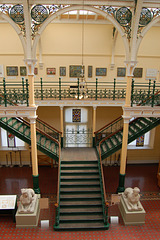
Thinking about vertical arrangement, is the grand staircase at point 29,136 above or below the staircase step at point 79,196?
above

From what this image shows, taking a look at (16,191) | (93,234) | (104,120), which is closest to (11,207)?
(16,191)

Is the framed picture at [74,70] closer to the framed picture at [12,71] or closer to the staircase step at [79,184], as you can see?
the framed picture at [12,71]

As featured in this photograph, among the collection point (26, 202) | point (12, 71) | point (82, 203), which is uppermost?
point (12, 71)

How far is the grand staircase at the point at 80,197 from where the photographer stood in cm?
733

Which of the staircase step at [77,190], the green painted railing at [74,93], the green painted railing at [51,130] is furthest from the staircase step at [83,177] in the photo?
the green painted railing at [74,93]

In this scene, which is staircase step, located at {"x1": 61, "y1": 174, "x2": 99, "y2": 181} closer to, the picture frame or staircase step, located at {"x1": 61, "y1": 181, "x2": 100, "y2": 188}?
staircase step, located at {"x1": 61, "y1": 181, "x2": 100, "y2": 188}

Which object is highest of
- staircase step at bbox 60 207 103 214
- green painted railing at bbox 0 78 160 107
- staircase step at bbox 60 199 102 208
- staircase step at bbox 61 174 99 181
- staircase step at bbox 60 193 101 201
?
green painted railing at bbox 0 78 160 107

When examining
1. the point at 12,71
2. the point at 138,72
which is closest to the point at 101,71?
the point at 138,72

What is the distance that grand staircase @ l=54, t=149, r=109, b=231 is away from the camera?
24.0 ft

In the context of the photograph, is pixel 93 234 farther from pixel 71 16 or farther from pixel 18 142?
pixel 71 16

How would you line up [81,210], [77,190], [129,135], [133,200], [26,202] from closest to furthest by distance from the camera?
[26,202]
[133,200]
[81,210]
[77,190]
[129,135]

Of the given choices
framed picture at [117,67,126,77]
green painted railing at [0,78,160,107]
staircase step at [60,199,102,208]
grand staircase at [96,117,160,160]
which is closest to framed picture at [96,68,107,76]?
framed picture at [117,67,126,77]

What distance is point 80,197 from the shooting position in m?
7.96

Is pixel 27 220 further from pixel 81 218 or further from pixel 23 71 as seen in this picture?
pixel 23 71
